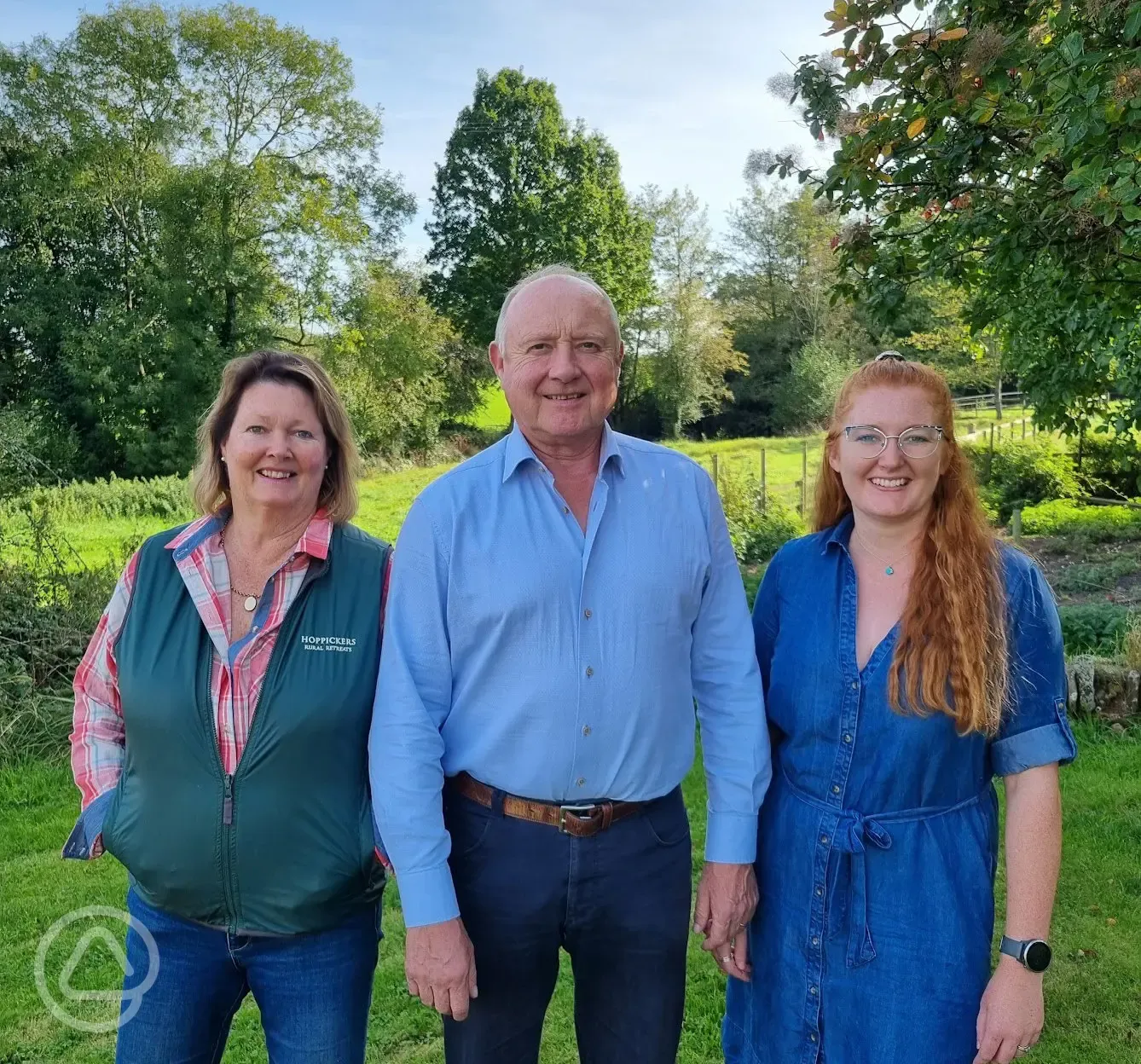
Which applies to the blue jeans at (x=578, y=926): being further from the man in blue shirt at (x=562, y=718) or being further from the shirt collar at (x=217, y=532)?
the shirt collar at (x=217, y=532)

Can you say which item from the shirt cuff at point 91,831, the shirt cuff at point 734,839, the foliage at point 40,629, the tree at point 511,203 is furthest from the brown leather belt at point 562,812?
the tree at point 511,203

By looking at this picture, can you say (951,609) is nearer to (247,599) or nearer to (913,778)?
(913,778)

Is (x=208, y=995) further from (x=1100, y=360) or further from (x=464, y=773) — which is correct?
(x=1100, y=360)

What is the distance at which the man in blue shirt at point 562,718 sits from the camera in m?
1.96

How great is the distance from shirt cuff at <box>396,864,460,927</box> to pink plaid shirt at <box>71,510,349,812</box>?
45 cm

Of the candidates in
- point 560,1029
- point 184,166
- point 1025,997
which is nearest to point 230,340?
point 184,166

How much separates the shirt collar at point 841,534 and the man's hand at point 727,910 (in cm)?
74

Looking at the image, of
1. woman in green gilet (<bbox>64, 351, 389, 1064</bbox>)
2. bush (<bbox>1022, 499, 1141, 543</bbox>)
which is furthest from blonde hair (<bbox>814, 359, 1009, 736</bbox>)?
bush (<bbox>1022, 499, 1141, 543</bbox>)

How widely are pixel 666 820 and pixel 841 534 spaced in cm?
76

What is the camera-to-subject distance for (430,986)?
1935 millimetres

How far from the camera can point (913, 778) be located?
1885 mm

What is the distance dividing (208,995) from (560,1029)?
72.1 inches

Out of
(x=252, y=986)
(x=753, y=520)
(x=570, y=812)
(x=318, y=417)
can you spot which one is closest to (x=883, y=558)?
(x=570, y=812)

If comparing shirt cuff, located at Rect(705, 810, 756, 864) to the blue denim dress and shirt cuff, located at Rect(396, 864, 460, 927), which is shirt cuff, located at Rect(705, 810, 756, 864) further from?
shirt cuff, located at Rect(396, 864, 460, 927)
